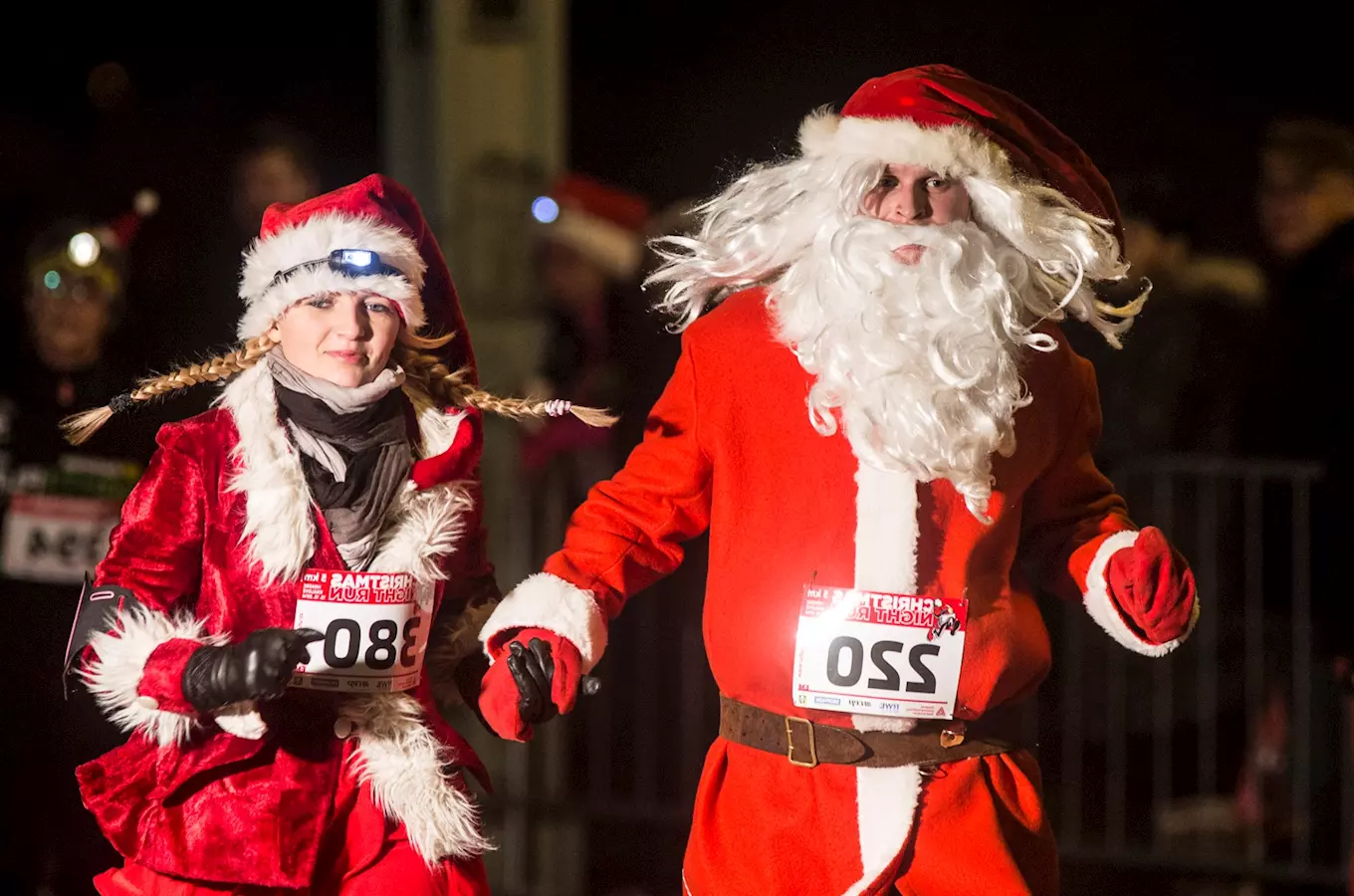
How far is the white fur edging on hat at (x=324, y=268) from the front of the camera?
122 inches

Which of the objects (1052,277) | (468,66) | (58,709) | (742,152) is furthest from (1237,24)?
(58,709)

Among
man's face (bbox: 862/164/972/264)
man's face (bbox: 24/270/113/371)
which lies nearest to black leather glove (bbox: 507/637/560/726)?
man's face (bbox: 862/164/972/264)

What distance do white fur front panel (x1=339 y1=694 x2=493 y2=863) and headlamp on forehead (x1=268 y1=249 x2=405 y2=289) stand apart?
807 millimetres

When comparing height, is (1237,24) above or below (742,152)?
above

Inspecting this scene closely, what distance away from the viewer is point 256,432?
3.06m

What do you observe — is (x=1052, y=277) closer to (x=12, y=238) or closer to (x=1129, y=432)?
(x=1129, y=432)

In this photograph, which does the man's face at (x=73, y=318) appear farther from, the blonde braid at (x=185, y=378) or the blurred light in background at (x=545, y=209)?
the blurred light in background at (x=545, y=209)

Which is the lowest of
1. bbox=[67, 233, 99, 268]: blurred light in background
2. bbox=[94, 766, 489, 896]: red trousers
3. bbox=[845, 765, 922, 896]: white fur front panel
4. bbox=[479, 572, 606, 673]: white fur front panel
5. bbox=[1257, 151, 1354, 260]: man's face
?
bbox=[94, 766, 489, 896]: red trousers

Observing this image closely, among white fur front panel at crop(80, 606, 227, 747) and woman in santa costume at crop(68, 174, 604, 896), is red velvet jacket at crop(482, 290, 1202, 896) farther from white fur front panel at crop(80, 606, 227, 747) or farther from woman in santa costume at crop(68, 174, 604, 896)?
white fur front panel at crop(80, 606, 227, 747)

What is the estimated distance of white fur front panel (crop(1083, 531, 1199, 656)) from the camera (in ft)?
10.2

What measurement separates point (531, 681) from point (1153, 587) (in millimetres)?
1172

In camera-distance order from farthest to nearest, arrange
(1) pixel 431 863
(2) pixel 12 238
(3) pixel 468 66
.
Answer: (3) pixel 468 66 < (2) pixel 12 238 < (1) pixel 431 863

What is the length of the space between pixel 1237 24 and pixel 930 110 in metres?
6.03

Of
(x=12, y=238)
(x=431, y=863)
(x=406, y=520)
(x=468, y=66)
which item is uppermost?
(x=468, y=66)
